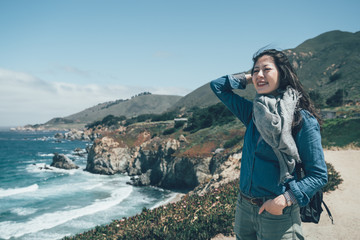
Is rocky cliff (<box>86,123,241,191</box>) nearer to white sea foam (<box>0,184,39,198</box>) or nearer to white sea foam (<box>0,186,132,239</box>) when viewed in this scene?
→ white sea foam (<box>0,186,132,239</box>)

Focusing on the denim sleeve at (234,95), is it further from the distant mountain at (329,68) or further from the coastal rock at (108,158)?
the distant mountain at (329,68)

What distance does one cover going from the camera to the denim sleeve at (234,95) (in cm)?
278

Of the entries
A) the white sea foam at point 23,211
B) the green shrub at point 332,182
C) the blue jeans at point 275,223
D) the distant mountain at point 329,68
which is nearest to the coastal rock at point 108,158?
the white sea foam at point 23,211

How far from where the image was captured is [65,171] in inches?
1801

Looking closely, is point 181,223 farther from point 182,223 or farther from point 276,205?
point 276,205

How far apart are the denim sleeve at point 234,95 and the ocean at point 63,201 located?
64.9 feet

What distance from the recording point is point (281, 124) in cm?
213

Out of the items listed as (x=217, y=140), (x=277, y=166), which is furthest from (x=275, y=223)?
(x=217, y=140)

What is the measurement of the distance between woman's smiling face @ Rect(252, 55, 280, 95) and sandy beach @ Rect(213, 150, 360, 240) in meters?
5.07

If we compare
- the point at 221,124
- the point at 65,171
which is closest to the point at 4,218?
the point at 65,171

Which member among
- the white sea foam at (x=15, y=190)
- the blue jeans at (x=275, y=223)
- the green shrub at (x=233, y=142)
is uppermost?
the blue jeans at (x=275, y=223)

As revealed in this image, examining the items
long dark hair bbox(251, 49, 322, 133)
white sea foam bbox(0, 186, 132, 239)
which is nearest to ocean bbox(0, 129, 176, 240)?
white sea foam bbox(0, 186, 132, 239)

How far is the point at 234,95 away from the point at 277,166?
0.97m

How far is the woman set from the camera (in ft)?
7.01
